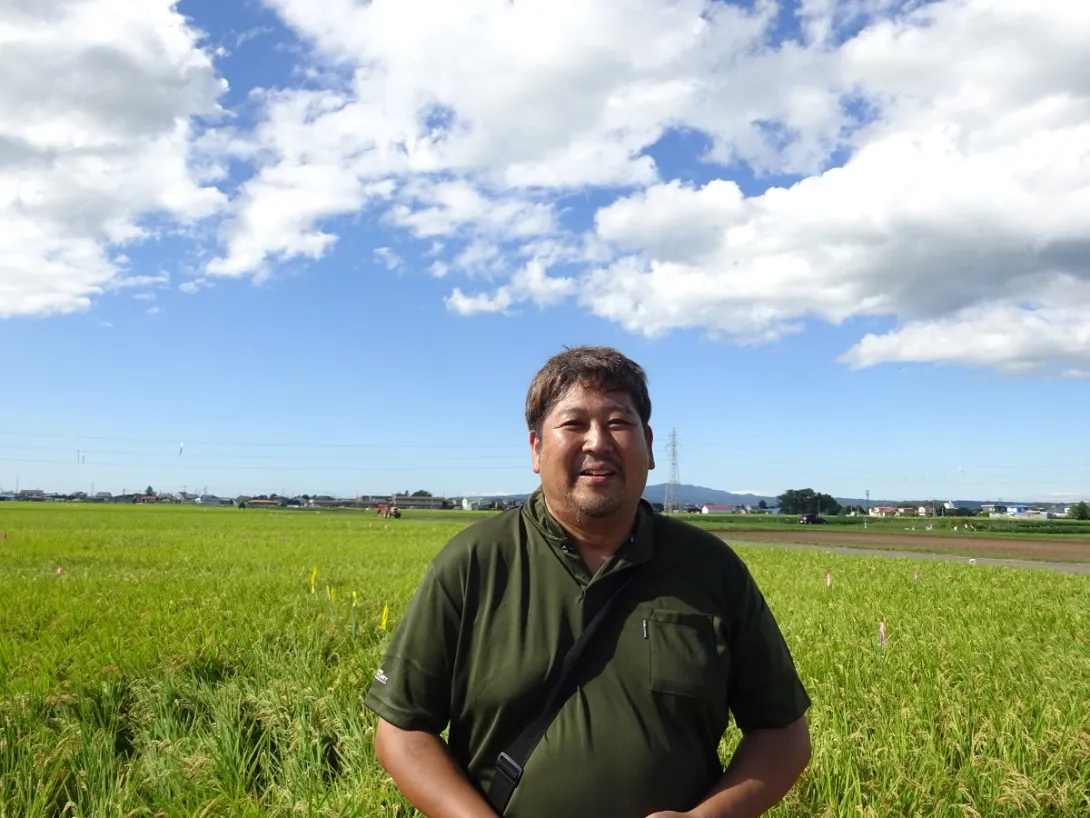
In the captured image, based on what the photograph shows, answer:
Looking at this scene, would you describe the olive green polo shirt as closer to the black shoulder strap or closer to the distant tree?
the black shoulder strap

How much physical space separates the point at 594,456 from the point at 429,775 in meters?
0.91

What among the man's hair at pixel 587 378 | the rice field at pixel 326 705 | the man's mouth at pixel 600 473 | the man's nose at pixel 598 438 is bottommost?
the rice field at pixel 326 705

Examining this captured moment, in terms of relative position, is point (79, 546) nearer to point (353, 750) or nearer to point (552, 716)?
point (353, 750)

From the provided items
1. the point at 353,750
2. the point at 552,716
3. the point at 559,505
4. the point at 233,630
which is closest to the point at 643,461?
the point at 559,505

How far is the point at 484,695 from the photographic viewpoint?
2.17 metres

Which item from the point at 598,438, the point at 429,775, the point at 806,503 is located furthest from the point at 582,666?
the point at 806,503

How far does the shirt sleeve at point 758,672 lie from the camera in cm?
232

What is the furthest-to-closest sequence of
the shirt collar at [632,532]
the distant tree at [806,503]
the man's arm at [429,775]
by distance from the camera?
1. the distant tree at [806,503]
2. the shirt collar at [632,532]
3. the man's arm at [429,775]

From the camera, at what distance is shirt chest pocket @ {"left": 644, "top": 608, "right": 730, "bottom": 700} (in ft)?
7.08

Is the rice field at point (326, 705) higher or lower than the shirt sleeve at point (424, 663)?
lower

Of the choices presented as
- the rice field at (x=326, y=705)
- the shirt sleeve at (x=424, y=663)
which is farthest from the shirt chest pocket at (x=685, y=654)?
the rice field at (x=326, y=705)

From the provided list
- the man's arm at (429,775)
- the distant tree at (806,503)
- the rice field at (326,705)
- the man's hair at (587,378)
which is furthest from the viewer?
the distant tree at (806,503)

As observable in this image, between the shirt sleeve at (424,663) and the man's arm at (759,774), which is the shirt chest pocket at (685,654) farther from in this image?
the shirt sleeve at (424,663)

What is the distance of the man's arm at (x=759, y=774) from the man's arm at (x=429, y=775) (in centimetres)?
55
